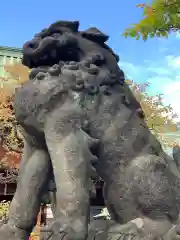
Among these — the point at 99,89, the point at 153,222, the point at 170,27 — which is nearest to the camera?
the point at 153,222

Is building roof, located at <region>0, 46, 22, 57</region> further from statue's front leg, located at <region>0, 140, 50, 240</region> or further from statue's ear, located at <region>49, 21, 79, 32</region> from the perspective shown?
statue's front leg, located at <region>0, 140, 50, 240</region>

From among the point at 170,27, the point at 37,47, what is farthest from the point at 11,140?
the point at 37,47

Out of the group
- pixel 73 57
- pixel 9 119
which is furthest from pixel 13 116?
pixel 73 57

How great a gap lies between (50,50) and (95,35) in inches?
16.1

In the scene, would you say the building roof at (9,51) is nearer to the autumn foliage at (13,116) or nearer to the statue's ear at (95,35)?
the autumn foliage at (13,116)

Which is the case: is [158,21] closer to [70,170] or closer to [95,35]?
[95,35]

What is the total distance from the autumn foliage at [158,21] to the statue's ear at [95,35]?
12.1 feet

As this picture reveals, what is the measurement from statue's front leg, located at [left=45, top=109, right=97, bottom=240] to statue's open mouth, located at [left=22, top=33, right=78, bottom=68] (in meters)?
0.53

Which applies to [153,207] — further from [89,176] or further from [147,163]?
[89,176]

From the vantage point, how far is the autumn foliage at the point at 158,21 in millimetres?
6594

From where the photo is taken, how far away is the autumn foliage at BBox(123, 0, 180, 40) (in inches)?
260

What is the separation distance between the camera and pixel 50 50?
302cm

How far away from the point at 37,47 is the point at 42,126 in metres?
0.65

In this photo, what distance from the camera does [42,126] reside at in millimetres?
2818
